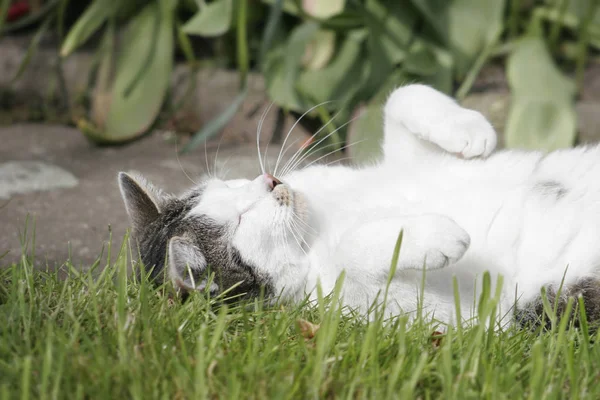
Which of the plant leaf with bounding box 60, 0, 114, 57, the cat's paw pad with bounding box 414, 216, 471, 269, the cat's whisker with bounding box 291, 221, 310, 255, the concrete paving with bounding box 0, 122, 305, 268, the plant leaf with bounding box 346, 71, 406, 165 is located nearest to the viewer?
the cat's paw pad with bounding box 414, 216, 471, 269

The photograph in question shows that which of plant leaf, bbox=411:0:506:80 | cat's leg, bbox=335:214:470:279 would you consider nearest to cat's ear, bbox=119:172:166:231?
cat's leg, bbox=335:214:470:279

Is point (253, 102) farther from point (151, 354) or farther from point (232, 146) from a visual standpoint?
point (151, 354)

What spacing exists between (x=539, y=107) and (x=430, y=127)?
1.38 meters

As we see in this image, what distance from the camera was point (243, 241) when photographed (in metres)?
1.73

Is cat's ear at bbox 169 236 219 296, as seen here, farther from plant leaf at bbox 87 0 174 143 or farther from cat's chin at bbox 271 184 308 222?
plant leaf at bbox 87 0 174 143

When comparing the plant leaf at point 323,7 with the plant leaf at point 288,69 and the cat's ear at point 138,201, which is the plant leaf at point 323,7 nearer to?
the plant leaf at point 288,69

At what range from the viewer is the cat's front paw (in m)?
1.50

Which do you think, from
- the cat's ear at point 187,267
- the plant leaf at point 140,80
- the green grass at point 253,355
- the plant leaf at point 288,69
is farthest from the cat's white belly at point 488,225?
the plant leaf at point 140,80

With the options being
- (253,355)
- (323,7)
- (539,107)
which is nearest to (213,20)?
(323,7)

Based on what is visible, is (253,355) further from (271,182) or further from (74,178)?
(74,178)

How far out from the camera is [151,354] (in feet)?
4.38

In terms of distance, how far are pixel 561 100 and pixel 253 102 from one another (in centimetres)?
157

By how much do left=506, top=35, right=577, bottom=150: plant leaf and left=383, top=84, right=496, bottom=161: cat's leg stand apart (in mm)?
1113

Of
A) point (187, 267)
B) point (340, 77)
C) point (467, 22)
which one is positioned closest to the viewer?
point (187, 267)
